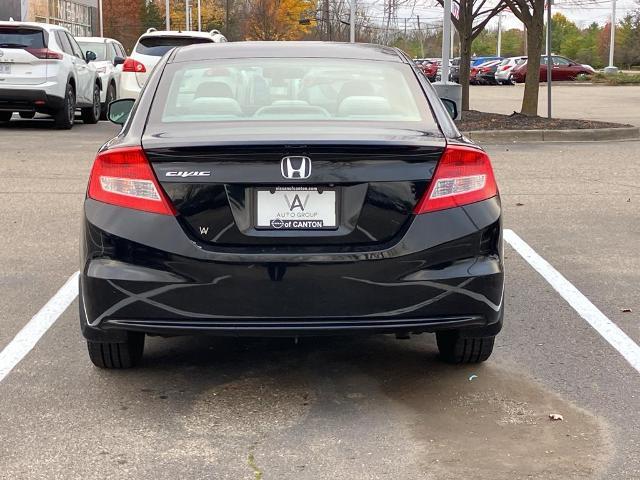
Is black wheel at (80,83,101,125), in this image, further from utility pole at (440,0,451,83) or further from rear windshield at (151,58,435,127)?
rear windshield at (151,58,435,127)

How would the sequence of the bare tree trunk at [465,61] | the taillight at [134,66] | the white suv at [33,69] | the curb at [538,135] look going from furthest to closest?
the bare tree trunk at [465,61] < the taillight at [134,66] < the white suv at [33,69] < the curb at [538,135]

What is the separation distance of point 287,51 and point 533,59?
14.2 m

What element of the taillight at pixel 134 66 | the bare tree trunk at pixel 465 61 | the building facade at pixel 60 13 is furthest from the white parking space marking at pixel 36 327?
the building facade at pixel 60 13

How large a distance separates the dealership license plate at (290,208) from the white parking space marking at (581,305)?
1831mm

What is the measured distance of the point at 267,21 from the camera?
69750 millimetres

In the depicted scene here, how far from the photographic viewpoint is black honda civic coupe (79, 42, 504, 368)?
12.9 ft

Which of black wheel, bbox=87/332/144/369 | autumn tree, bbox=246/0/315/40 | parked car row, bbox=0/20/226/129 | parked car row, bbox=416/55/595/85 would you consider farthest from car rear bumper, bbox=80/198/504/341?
autumn tree, bbox=246/0/315/40

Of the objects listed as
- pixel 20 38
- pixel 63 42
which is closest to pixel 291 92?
pixel 20 38

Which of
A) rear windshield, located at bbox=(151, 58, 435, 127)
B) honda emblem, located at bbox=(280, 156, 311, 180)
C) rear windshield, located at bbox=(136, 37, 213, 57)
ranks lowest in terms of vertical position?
honda emblem, located at bbox=(280, 156, 311, 180)

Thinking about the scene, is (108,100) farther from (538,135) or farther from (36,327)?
(36,327)

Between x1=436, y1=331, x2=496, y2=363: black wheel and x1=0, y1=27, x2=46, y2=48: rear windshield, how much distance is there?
1320 cm

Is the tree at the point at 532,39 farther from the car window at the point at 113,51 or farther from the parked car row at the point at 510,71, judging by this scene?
the parked car row at the point at 510,71

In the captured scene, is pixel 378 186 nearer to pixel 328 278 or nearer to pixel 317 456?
pixel 328 278

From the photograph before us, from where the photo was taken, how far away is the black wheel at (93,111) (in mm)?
18981
